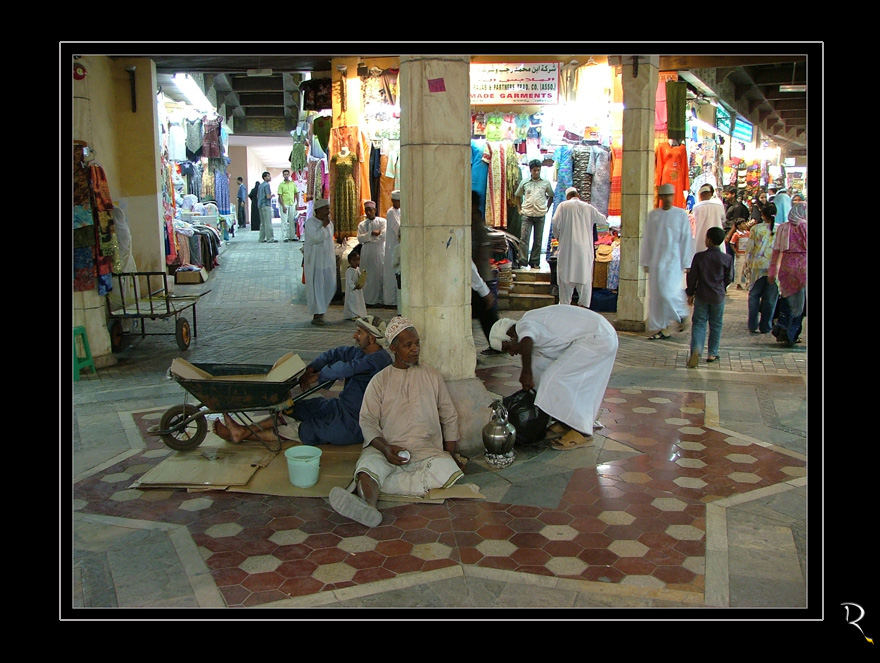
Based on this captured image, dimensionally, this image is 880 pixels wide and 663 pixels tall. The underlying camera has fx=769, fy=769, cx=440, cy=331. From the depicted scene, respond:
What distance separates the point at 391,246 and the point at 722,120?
11.6m

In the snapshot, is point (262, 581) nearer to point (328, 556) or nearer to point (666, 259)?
point (328, 556)

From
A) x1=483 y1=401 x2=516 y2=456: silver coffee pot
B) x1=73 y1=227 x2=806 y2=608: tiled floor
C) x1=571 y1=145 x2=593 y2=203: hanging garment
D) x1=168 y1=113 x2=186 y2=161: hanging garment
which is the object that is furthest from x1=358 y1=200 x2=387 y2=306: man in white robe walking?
x1=483 y1=401 x2=516 y2=456: silver coffee pot

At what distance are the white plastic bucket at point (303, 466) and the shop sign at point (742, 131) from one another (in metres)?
20.4

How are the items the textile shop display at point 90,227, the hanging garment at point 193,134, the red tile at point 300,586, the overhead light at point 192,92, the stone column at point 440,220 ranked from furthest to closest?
the hanging garment at point 193,134 < the overhead light at point 192,92 < the textile shop display at point 90,227 < the stone column at point 440,220 < the red tile at point 300,586

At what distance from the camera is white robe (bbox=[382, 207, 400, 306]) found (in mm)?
12766

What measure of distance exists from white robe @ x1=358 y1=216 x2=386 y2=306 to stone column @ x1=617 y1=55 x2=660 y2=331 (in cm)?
424

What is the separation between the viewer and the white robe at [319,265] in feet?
38.0

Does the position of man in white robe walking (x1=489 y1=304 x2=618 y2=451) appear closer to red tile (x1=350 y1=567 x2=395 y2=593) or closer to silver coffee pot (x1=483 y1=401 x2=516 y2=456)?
silver coffee pot (x1=483 y1=401 x2=516 y2=456)

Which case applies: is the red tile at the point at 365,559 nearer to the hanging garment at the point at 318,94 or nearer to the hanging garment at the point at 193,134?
the hanging garment at the point at 318,94

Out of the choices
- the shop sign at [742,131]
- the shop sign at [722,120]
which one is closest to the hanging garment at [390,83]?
the shop sign at [722,120]

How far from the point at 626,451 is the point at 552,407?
2.22 ft

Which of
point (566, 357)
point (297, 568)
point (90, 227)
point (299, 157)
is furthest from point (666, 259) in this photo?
point (299, 157)
